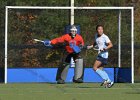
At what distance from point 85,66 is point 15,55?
229 cm

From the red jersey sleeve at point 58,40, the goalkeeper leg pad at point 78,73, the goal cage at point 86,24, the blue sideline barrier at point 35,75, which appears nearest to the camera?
Answer: the red jersey sleeve at point 58,40

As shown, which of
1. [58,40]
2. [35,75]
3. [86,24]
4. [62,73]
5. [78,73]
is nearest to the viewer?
[58,40]

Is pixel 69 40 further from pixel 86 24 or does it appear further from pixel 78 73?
pixel 86 24

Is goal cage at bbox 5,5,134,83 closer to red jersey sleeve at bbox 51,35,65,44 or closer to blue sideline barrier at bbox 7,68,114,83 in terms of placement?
blue sideline barrier at bbox 7,68,114,83

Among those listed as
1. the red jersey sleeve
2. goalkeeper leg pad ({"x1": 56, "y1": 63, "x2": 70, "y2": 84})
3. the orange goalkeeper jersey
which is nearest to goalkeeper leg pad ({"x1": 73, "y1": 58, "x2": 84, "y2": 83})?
goalkeeper leg pad ({"x1": 56, "y1": 63, "x2": 70, "y2": 84})

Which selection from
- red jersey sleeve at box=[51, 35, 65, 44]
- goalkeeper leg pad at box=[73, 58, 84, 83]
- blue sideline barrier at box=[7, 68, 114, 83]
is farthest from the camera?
blue sideline barrier at box=[7, 68, 114, 83]

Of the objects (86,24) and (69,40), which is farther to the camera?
(86,24)

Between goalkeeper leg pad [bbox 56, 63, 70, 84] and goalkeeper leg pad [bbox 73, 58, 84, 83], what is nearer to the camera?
goalkeeper leg pad [bbox 56, 63, 70, 84]

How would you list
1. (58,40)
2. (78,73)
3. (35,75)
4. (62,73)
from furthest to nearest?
(35,75), (78,73), (62,73), (58,40)

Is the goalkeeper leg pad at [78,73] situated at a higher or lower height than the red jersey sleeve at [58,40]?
lower

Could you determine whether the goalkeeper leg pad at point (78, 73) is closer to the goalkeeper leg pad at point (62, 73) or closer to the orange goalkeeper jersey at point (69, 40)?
the goalkeeper leg pad at point (62, 73)

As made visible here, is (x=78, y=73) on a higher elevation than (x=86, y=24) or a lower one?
lower

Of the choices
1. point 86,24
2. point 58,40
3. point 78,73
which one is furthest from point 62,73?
point 86,24

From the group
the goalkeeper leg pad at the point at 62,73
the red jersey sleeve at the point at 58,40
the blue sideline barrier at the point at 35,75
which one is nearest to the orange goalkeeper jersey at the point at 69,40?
the red jersey sleeve at the point at 58,40
